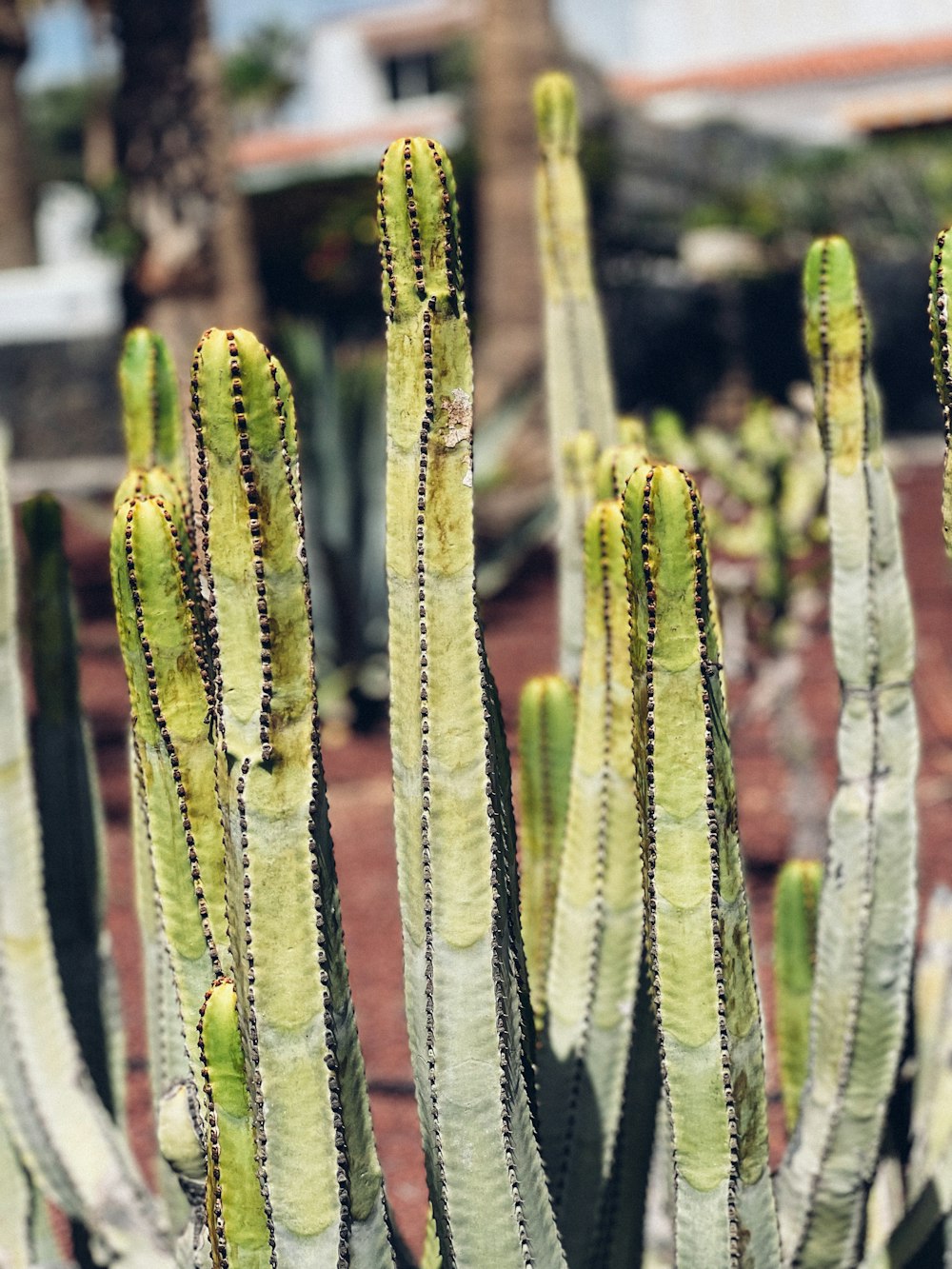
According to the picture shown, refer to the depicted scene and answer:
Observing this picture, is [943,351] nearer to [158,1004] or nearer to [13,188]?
[158,1004]

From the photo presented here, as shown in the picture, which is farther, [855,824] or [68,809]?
[68,809]

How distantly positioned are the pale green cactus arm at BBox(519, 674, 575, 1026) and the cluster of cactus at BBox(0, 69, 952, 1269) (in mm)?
20

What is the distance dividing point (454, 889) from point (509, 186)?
10.7m

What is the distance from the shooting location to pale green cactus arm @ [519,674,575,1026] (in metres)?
2.52

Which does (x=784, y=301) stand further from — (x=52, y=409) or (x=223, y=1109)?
(x=223, y=1109)

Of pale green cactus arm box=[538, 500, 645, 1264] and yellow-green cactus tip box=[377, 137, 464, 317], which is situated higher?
yellow-green cactus tip box=[377, 137, 464, 317]

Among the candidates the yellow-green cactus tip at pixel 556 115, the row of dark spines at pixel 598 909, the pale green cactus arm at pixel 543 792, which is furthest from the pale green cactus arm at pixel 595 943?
the yellow-green cactus tip at pixel 556 115

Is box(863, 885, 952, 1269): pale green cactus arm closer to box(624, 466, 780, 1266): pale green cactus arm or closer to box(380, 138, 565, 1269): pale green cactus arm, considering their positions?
box(624, 466, 780, 1266): pale green cactus arm

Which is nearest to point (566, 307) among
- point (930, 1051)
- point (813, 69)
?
point (930, 1051)

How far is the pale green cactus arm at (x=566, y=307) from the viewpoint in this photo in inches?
119

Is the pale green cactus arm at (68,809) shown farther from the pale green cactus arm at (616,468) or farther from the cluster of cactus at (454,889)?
the pale green cactus arm at (616,468)

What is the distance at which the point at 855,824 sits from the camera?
240cm

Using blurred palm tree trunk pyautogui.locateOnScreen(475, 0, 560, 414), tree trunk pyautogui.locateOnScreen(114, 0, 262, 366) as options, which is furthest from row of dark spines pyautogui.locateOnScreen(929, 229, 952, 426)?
blurred palm tree trunk pyautogui.locateOnScreen(475, 0, 560, 414)

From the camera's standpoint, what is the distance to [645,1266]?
8.80 ft
